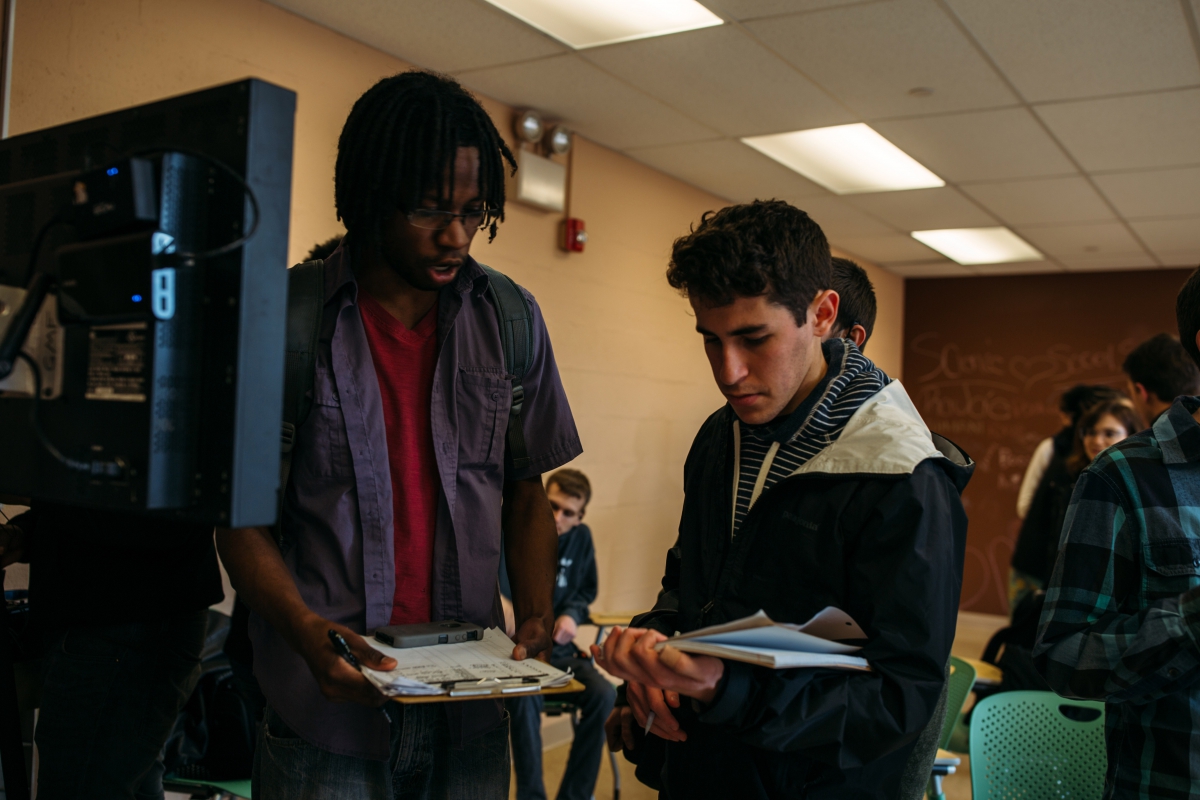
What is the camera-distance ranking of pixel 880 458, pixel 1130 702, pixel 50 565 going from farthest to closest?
pixel 50 565, pixel 1130 702, pixel 880 458

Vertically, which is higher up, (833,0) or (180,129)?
(833,0)

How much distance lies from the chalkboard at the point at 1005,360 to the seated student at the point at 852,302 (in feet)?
19.3

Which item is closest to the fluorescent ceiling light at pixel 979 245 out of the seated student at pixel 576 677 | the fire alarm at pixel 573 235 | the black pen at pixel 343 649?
the fire alarm at pixel 573 235

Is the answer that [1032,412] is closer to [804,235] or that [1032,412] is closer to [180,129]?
[804,235]

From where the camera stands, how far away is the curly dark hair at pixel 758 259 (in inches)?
46.5

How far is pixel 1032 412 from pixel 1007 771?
5.94 meters

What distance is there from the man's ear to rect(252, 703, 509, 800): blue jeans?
2.19ft

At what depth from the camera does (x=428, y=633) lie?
3.72 ft

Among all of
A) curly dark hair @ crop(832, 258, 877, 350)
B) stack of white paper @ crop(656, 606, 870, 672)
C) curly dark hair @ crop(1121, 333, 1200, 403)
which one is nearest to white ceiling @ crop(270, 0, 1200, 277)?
Answer: curly dark hair @ crop(1121, 333, 1200, 403)

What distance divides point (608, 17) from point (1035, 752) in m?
2.40

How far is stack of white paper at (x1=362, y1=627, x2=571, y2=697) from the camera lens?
976 mm

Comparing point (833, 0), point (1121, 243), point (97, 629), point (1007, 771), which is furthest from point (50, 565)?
point (1121, 243)

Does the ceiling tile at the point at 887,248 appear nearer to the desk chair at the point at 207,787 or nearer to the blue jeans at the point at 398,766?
the desk chair at the point at 207,787

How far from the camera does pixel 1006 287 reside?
7480 mm
